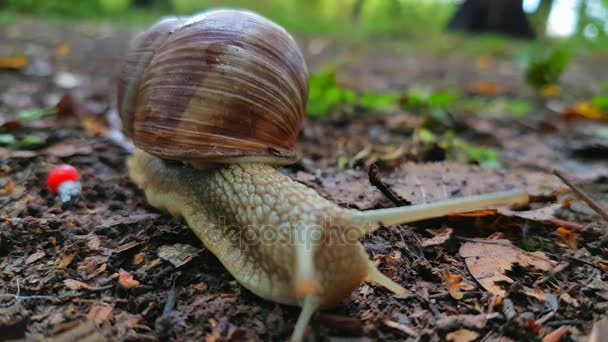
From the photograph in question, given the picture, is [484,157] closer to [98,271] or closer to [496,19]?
[98,271]

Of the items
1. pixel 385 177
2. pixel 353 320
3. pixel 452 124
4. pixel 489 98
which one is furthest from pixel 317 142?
pixel 489 98

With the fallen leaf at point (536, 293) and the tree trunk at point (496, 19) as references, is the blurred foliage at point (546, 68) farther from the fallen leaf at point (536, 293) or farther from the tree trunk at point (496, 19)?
the tree trunk at point (496, 19)

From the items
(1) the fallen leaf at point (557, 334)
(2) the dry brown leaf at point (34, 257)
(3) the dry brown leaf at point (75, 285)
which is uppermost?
(1) the fallen leaf at point (557, 334)

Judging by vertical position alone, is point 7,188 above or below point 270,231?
below

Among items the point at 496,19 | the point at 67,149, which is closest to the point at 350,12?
the point at 496,19

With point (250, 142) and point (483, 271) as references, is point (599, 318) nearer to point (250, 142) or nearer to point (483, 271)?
point (483, 271)

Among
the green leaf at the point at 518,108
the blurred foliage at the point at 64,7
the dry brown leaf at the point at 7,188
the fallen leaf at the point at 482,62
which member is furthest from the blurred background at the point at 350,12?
the dry brown leaf at the point at 7,188
